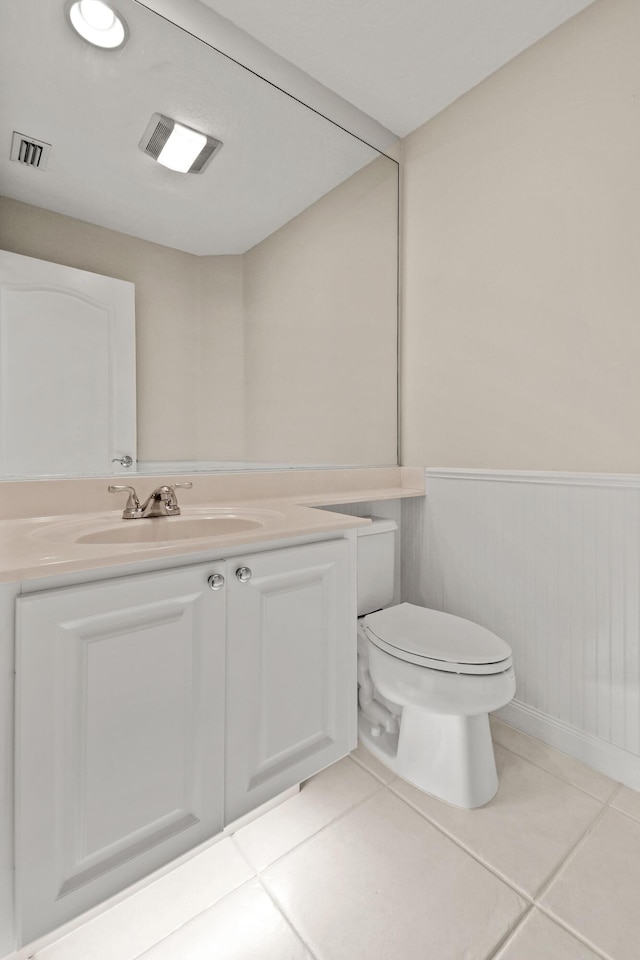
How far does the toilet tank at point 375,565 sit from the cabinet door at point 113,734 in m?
0.76

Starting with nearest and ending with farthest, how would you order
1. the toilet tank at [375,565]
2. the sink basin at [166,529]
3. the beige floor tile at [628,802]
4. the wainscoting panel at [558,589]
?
the sink basin at [166,529]
the beige floor tile at [628,802]
the wainscoting panel at [558,589]
the toilet tank at [375,565]

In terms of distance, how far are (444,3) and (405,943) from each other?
8.12 ft

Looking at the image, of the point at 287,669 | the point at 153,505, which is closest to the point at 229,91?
the point at 153,505

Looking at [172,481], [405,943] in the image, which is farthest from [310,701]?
[172,481]

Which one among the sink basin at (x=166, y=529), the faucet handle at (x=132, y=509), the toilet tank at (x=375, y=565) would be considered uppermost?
the faucet handle at (x=132, y=509)

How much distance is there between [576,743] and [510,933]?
67cm

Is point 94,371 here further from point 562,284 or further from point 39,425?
point 562,284

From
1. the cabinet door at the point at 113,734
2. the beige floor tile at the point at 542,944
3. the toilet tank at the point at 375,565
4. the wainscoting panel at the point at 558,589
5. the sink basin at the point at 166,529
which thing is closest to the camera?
the cabinet door at the point at 113,734

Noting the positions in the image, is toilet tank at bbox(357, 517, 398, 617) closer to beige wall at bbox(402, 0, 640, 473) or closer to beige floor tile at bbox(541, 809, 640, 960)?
beige wall at bbox(402, 0, 640, 473)

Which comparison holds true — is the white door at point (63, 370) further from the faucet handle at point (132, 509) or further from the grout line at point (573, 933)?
the grout line at point (573, 933)

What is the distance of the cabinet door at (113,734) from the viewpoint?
0.71 m

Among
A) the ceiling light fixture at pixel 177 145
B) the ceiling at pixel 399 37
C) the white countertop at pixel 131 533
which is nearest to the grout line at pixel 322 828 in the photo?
the white countertop at pixel 131 533

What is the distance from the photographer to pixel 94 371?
127cm

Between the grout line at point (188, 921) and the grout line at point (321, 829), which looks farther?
the grout line at point (321, 829)
